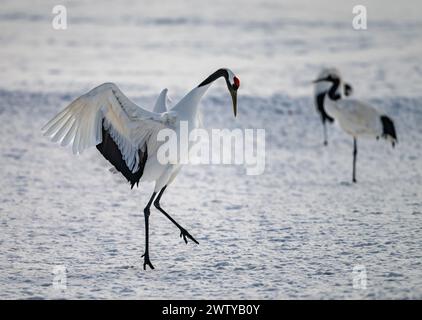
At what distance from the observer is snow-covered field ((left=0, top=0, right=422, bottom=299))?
5.54 m

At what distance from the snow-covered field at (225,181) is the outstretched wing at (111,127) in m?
0.38

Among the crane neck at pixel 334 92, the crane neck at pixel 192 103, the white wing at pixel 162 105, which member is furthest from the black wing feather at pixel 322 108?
the crane neck at pixel 192 103

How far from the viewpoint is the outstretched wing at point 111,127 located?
5.55 m

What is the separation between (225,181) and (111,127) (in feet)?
10.6

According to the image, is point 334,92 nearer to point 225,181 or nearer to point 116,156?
point 225,181

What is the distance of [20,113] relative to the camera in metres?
11.5

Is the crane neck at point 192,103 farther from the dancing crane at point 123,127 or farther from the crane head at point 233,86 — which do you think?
the crane head at point 233,86

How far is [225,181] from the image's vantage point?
880 cm

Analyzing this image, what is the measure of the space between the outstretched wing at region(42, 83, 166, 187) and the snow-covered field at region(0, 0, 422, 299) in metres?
0.38

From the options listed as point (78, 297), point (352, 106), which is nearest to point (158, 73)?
point (352, 106)

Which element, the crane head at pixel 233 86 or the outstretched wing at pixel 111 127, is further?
the crane head at pixel 233 86

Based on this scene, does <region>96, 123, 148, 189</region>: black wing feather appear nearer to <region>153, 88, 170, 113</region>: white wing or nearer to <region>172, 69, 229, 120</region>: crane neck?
<region>172, 69, 229, 120</region>: crane neck

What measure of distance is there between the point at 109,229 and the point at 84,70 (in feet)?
27.0
